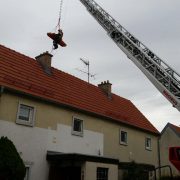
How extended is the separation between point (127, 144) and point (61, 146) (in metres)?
7.07

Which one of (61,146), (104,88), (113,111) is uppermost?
(104,88)

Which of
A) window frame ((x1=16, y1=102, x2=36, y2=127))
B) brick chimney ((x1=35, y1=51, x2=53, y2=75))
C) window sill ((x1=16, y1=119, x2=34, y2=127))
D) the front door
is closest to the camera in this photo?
window sill ((x1=16, y1=119, x2=34, y2=127))

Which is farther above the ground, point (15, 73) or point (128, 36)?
point (128, 36)

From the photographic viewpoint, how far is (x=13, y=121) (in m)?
16.5

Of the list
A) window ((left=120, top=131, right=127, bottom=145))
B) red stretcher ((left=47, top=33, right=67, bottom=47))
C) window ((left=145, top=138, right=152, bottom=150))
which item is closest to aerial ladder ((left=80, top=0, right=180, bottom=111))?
red stretcher ((left=47, top=33, right=67, bottom=47))

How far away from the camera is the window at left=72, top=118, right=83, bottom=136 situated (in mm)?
20031

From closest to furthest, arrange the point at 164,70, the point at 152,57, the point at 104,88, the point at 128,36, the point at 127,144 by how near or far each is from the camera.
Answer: the point at 164,70
the point at 152,57
the point at 128,36
the point at 127,144
the point at 104,88

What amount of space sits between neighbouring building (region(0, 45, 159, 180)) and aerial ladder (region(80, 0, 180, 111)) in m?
4.66

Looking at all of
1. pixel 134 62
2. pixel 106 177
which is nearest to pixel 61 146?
pixel 106 177

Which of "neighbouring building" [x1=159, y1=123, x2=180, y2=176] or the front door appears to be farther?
"neighbouring building" [x1=159, y1=123, x2=180, y2=176]

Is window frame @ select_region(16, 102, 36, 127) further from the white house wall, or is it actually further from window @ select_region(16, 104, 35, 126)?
the white house wall

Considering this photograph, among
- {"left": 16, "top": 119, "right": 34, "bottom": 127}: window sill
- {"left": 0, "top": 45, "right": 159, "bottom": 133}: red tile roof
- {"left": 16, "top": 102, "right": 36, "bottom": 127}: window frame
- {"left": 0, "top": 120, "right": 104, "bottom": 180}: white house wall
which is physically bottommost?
{"left": 0, "top": 120, "right": 104, "bottom": 180}: white house wall

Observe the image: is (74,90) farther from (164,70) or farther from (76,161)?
(164,70)

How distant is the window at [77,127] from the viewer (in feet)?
65.7
